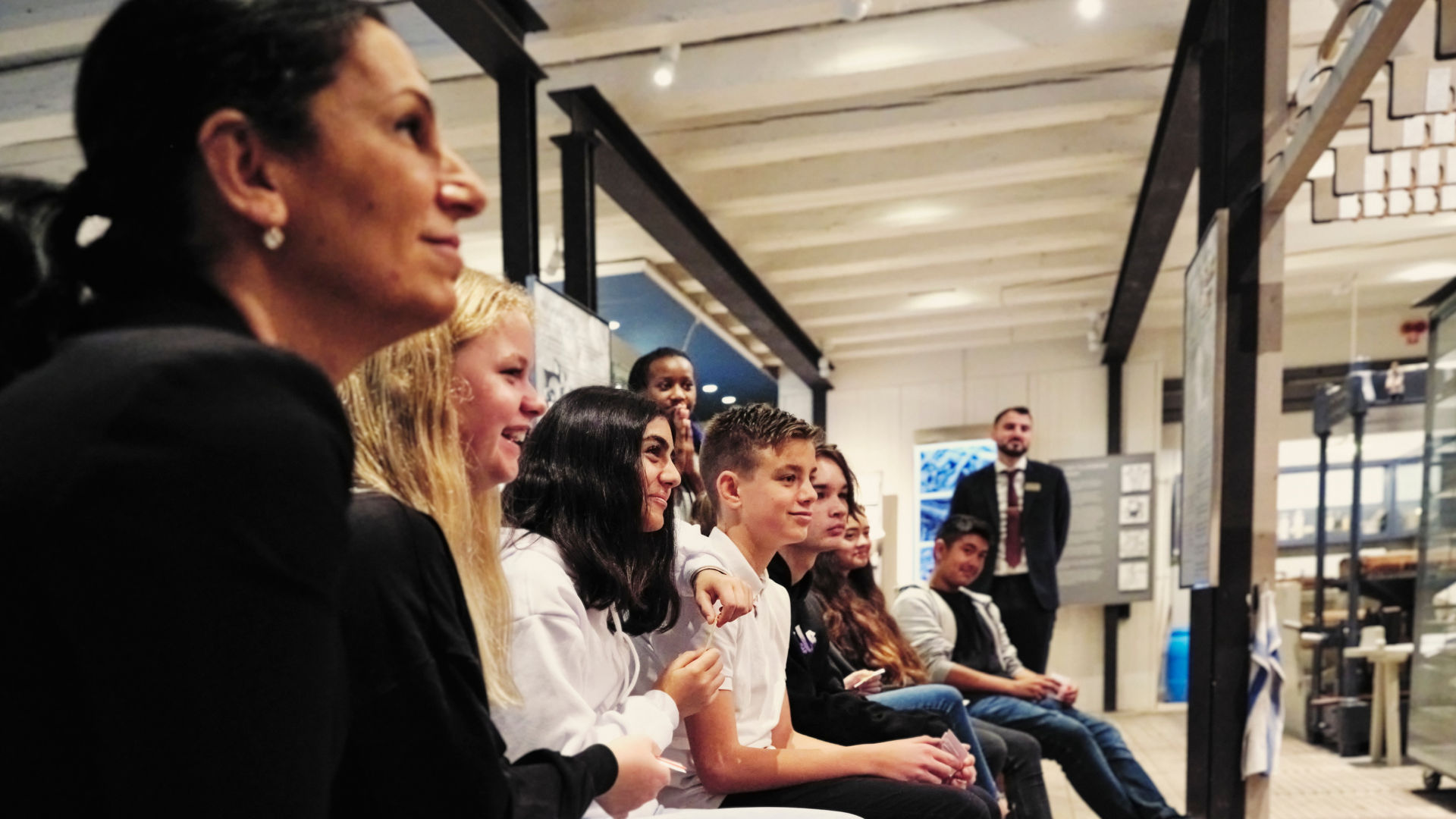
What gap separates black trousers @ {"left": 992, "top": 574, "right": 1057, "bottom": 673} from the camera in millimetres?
5262

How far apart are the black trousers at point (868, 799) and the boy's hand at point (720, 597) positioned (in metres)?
0.31

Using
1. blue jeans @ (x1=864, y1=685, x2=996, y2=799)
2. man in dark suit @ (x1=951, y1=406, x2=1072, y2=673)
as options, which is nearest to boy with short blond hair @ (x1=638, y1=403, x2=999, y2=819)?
blue jeans @ (x1=864, y1=685, x2=996, y2=799)

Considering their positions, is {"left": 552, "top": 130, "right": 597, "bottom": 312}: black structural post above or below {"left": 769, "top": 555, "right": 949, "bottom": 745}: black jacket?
above

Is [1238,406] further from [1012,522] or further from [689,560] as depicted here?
[1012,522]

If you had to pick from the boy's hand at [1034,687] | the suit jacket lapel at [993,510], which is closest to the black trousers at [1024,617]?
the suit jacket lapel at [993,510]

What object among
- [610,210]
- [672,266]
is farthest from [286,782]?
[672,266]

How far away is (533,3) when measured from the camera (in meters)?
3.42

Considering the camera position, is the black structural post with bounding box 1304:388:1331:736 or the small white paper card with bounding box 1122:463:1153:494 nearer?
the black structural post with bounding box 1304:388:1331:736

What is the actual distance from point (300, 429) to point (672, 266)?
5.92 metres

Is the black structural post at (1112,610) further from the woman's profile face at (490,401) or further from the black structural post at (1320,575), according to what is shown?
the woman's profile face at (490,401)

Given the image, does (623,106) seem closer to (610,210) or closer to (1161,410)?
(610,210)

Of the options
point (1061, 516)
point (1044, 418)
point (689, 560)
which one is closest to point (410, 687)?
point (689, 560)

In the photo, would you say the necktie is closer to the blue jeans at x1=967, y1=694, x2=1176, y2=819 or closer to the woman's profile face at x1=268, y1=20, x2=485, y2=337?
the blue jeans at x1=967, y1=694, x2=1176, y2=819

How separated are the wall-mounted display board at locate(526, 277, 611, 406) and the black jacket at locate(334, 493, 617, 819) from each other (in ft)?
7.40
